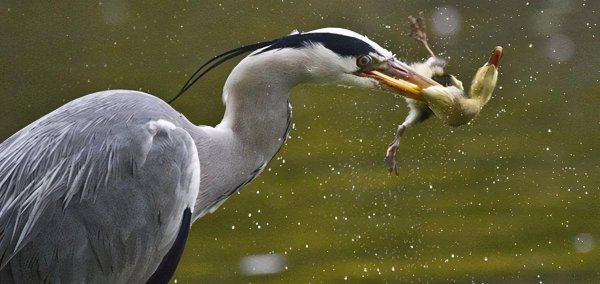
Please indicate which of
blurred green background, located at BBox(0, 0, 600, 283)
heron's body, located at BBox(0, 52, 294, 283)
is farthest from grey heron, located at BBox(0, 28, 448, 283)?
blurred green background, located at BBox(0, 0, 600, 283)

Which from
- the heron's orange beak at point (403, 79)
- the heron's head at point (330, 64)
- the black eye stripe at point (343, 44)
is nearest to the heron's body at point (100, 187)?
the heron's head at point (330, 64)

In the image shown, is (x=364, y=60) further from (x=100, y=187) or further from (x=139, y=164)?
(x=100, y=187)

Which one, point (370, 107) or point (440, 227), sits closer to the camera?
point (440, 227)

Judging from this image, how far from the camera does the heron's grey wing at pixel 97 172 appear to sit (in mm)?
3650

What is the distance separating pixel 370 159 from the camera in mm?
6574

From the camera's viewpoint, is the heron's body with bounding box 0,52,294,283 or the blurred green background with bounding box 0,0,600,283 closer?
the heron's body with bounding box 0,52,294,283

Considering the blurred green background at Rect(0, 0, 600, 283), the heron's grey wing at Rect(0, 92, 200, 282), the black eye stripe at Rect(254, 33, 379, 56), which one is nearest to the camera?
the heron's grey wing at Rect(0, 92, 200, 282)

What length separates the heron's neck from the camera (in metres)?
3.97

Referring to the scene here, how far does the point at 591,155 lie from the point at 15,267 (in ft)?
12.2

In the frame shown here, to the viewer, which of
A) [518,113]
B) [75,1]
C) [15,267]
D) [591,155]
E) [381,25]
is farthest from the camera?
[75,1]

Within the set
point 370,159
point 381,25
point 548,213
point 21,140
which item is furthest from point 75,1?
point 21,140

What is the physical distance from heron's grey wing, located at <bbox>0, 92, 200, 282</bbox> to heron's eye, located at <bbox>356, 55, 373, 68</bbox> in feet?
1.95

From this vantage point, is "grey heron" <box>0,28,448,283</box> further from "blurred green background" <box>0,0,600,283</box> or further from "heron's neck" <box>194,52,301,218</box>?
"blurred green background" <box>0,0,600,283</box>

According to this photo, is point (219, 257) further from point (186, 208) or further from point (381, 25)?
point (381, 25)
